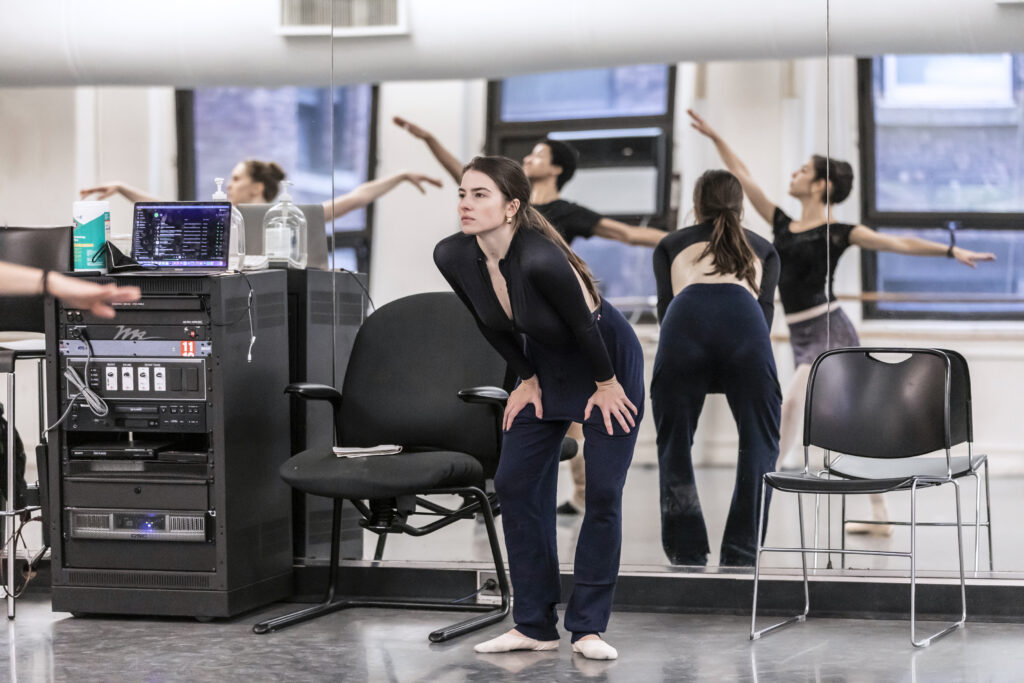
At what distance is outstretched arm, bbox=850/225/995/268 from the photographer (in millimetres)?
4184

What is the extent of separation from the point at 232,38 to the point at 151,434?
1.43 metres

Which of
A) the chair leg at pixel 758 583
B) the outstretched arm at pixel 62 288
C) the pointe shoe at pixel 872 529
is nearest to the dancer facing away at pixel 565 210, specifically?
the chair leg at pixel 758 583

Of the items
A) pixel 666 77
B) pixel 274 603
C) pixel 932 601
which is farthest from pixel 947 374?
pixel 274 603

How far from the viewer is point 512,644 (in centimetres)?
370

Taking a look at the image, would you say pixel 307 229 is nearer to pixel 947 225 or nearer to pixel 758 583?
pixel 758 583

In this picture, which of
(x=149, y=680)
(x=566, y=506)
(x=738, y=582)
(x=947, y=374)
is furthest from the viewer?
(x=566, y=506)

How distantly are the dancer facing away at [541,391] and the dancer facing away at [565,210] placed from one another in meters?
0.74

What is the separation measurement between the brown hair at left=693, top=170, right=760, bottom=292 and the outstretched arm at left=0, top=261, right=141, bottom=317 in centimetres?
213

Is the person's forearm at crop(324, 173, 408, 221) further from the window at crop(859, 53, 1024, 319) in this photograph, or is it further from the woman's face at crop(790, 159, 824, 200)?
the window at crop(859, 53, 1024, 319)

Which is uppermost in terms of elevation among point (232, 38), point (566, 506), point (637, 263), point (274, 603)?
point (232, 38)

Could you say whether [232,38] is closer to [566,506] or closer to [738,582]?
[566,506]

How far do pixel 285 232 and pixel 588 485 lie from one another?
5.11 ft

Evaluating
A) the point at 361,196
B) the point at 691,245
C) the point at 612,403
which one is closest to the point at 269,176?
the point at 361,196

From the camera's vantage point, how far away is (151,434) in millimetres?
4285
